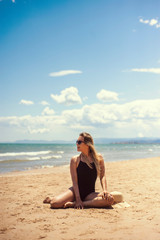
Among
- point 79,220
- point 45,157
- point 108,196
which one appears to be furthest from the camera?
point 45,157

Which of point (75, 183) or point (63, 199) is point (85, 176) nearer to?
point (75, 183)

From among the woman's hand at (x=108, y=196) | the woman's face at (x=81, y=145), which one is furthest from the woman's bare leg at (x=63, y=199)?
the woman's face at (x=81, y=145)

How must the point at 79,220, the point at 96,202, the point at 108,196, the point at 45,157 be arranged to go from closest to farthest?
1. the point at 79,220
2. the point at 108,196
3. the point at 96,202
4. the point at 45,157

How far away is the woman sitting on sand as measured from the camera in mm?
5242

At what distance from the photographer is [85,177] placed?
Answer: 5.30 m

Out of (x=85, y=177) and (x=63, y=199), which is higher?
(x=85, y=177)

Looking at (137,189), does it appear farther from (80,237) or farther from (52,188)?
(80,237)

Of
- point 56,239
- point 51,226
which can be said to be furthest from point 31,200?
point 56,239

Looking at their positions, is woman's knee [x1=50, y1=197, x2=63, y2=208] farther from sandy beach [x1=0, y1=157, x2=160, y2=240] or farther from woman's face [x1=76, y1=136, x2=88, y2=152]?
woman's face [x1=76, y1=136, x2=88, y2=152]

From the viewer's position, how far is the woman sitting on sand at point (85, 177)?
524 cm

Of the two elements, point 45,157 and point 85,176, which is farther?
point 45,157

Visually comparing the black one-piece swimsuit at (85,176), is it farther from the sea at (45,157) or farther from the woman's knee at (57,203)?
the sea at (45,157)

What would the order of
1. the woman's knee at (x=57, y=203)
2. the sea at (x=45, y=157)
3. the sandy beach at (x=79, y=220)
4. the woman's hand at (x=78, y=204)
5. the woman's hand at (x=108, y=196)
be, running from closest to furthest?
the sandy beach at (x=79, y=220) → the woman's hand at (x=108, y=196) → the woman's hand at (x=78, y=204) → the woman's knee at (x=57, y=203) → the sea at (x=45, y=157)

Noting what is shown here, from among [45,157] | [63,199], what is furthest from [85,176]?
[45,157]
